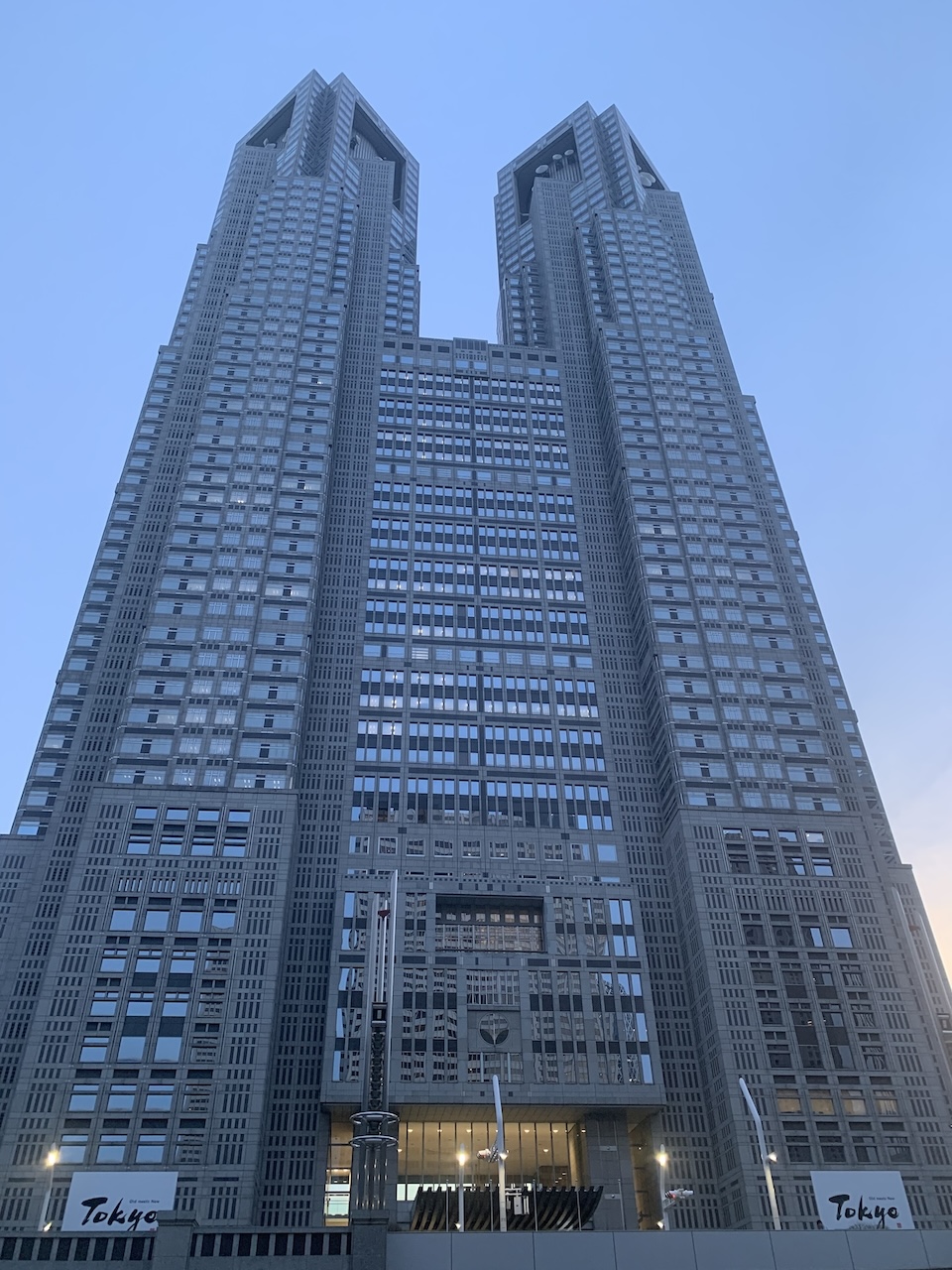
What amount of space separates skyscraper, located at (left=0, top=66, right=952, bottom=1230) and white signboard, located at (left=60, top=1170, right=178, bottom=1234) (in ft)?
5.27

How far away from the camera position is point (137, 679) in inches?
4695

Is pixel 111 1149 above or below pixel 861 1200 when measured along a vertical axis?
above

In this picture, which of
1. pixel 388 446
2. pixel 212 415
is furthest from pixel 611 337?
pixel 212 415

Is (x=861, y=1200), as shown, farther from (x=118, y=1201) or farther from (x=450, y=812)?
(x=118, y=1201)

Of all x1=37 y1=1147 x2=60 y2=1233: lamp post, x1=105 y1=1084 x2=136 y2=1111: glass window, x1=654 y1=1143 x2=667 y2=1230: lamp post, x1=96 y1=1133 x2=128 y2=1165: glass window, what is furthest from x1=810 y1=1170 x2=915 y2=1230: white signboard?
x1=37 y1=1147 x2=60 y2=1233: lamp post

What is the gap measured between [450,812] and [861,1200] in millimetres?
53882

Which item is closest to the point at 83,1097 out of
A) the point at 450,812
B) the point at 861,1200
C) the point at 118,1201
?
the point at 118,1201

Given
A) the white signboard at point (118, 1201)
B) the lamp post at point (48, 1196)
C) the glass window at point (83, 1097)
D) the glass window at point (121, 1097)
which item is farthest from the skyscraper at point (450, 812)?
the white signboard at point (118, 1201)

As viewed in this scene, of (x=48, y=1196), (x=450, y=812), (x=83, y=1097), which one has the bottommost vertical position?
(x=48, y=1196)

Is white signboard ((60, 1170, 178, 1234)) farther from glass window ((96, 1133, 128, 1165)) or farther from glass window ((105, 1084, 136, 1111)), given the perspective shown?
glass window ((105, 1084, 136, 1111))

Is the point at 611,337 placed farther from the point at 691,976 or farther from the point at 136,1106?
the point at 136,1106

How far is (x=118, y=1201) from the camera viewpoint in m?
85.4

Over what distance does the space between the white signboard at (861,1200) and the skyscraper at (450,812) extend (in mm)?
1360

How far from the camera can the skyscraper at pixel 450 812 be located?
95875 millimetres
